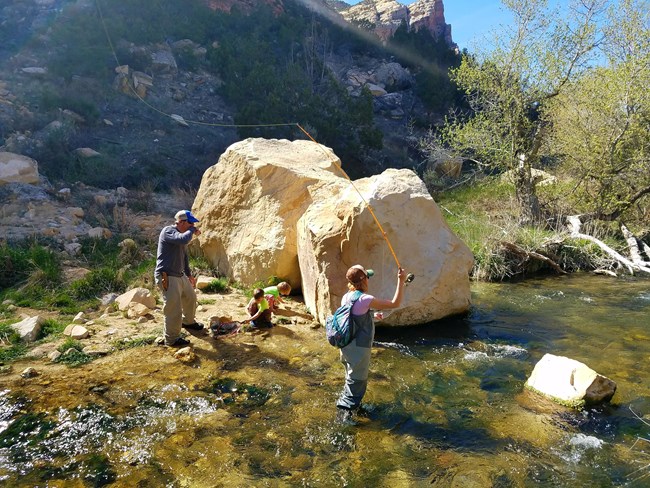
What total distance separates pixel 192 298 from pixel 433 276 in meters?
3.21

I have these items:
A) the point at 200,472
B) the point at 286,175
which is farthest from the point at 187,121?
the point at 200,472

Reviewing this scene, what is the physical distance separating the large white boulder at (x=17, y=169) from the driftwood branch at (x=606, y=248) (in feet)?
44.7

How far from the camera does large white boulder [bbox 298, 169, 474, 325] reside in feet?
22.1

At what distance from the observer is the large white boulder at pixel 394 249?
6750 millimetres

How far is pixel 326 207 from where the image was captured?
759 centimetres

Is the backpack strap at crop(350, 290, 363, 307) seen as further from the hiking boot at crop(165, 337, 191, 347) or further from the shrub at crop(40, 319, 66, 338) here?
the shrub at crop(40, 319, 66, 338)

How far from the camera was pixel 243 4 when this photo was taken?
33.0 metres

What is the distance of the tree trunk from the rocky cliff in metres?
33.2

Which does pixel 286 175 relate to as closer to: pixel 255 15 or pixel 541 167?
pixel 541 167

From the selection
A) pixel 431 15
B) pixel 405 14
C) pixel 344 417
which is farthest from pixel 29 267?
pixel 431 15

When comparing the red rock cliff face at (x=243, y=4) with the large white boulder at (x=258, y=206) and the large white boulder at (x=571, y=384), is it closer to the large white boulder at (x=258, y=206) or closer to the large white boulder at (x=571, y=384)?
the large white boulder at (x=258, y=206)

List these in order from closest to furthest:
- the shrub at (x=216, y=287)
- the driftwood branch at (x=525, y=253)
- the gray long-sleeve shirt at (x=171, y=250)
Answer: the gray long-sleeve shirt at (x=171, y=250) → the shrub at (x=216, y=287) → the driftwood branch at (x=525, y=253)

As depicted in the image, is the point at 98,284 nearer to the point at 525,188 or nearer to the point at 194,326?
the point at 194,326

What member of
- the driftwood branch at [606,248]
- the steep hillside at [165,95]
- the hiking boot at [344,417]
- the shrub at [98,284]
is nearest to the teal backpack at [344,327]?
the hiking boot at [344,417]
